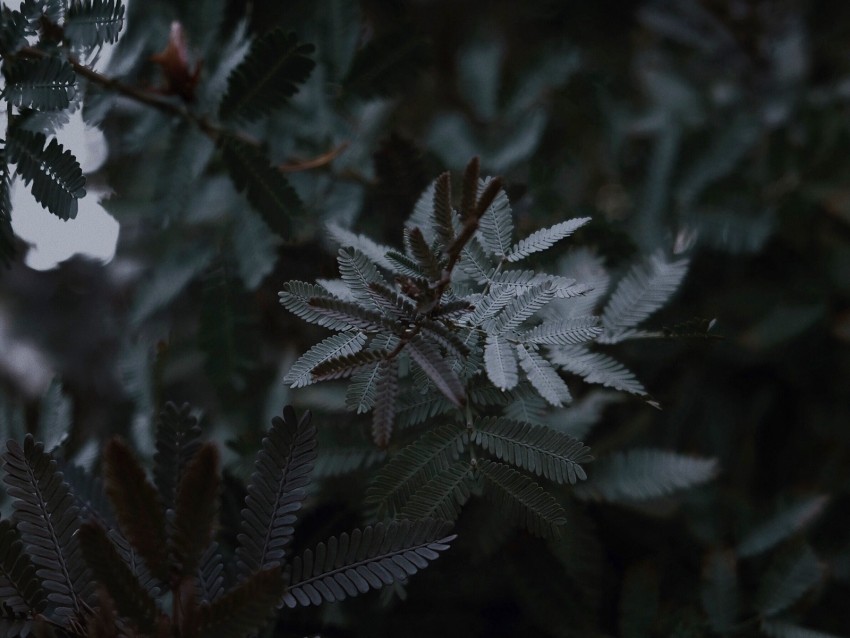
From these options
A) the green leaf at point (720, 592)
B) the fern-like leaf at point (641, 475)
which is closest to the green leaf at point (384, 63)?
the fern-like leaf at point (641, 475)

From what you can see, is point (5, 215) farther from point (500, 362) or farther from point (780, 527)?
point (780, 527)

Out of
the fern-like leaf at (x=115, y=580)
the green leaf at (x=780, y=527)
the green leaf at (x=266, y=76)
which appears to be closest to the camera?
the fern-like leaf at (x=115, y=580)

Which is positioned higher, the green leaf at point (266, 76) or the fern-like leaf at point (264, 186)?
the green leaf at point (266, 76)

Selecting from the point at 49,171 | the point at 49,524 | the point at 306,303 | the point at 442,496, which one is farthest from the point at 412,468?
the point at 49,171

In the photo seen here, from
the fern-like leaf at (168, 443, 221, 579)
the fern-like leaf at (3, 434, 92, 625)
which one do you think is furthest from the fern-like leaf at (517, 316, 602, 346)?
the fern-like leaf at (3, 434, 92, 625)

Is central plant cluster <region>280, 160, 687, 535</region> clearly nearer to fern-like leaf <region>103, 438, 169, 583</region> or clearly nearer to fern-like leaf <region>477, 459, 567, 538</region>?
fern-like leaf <region>477, 459, 567, 538</region>

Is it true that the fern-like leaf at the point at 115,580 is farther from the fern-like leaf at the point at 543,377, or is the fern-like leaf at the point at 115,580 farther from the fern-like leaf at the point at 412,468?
the fern-like leaf at the point at 543,377
